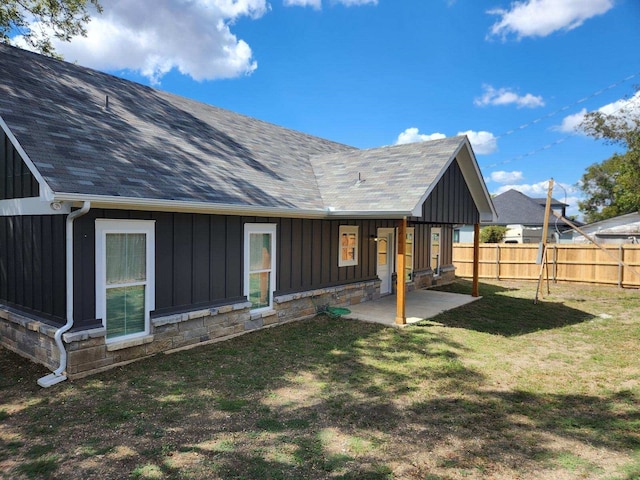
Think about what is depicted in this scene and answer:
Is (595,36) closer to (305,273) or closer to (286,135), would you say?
(286,135)

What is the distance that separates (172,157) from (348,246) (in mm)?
4923

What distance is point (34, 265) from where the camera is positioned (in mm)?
5910

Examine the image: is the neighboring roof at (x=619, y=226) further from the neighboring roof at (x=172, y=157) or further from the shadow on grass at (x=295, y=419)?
the shadow on grass at (x=295, y=419)

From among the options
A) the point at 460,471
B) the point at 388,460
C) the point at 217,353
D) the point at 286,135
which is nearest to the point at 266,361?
the point at 217,353

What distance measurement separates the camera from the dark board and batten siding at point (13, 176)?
578 cm

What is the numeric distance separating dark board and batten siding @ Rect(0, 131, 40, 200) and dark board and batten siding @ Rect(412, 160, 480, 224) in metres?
7.01

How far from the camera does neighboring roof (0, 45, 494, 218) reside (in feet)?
18.3

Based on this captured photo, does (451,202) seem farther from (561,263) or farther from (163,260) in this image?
(561,263)

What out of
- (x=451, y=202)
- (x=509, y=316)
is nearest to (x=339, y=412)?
(x=451, y=202)

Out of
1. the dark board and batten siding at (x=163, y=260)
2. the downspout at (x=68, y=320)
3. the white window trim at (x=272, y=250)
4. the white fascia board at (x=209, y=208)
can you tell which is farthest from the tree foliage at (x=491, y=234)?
the downspout at (x=68, y=320)

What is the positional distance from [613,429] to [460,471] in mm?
2055

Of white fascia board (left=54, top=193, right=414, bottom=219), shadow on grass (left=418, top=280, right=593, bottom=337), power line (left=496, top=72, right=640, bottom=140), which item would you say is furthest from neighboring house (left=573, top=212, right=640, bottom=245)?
white fascia board (left=54, top=193, right=414, bottom=219)

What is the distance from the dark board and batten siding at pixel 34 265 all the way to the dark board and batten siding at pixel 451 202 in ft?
21.7

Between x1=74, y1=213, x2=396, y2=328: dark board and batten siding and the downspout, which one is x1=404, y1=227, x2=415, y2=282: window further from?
the downspout
